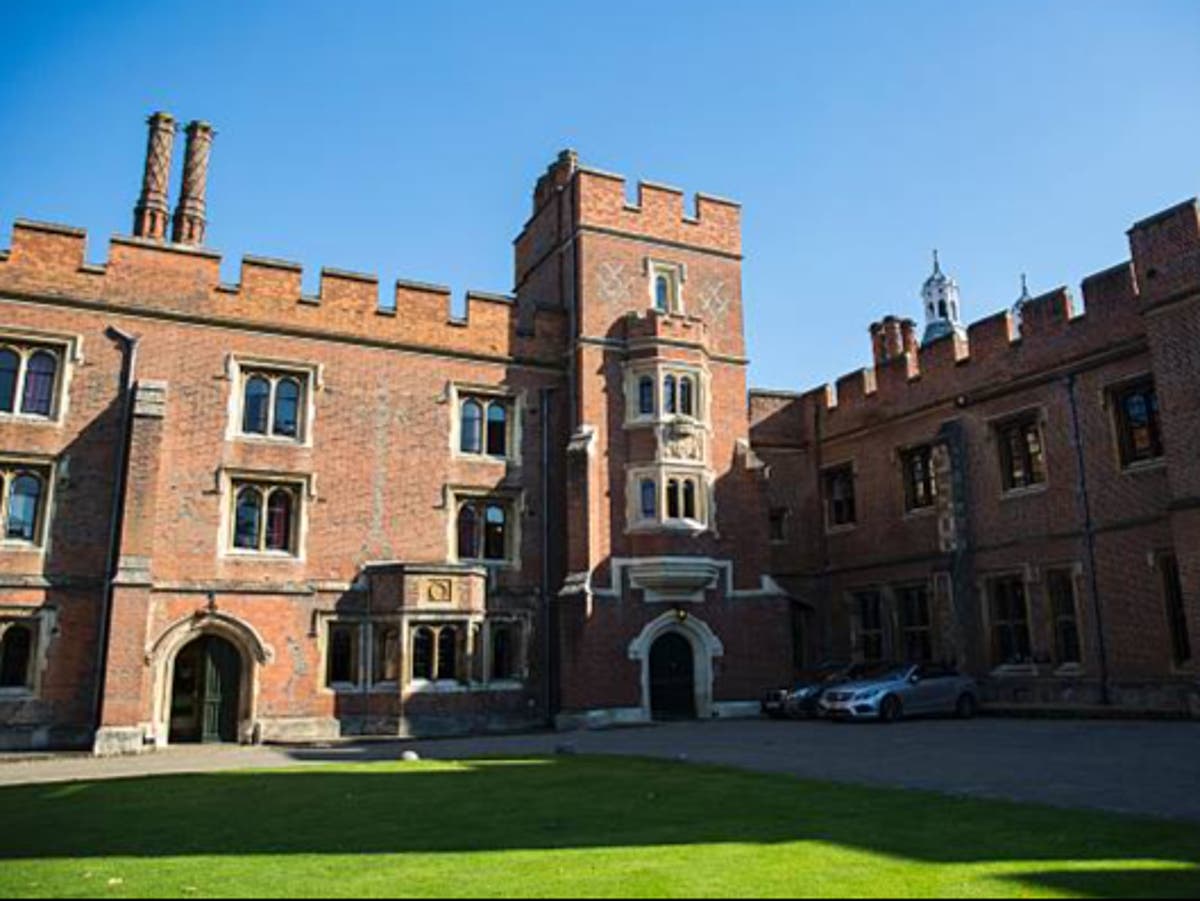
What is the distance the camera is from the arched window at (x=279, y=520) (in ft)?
66.7

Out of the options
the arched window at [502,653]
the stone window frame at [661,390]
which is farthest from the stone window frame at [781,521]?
the arched window at [502,653]

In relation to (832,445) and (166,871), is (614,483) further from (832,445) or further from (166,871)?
(166,871)

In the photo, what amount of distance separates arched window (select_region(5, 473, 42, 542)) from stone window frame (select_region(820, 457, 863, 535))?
19382mm

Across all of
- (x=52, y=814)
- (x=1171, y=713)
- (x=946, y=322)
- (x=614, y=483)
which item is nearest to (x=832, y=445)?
(x=614, y=483)

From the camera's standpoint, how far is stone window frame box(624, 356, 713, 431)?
75.0ft

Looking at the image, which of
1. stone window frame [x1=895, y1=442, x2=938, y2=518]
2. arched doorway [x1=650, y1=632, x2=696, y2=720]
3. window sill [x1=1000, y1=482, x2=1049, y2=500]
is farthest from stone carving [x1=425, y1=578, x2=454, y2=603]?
window sill [x1=1000, y1=482, x2=1049, y2=500]

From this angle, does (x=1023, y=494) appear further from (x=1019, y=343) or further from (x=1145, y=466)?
(x=1019, y=343)

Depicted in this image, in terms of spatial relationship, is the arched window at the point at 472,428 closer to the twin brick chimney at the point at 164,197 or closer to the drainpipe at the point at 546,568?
the drainpipe at the point at 546,568

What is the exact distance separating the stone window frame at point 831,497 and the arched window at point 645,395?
6966mm

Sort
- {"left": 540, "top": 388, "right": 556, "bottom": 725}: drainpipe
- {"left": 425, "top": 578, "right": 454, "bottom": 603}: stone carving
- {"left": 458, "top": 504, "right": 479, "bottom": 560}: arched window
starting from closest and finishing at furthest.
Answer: {"left": 425, "top": 578, "right": 454, "bottom": 603}: stone carving < {"left": 540, "top": 388, "right": 556, "bottom": 725}: drainpipe < {"left": 458, "top": 504, "right": 479, "bottom": 560}: arched window

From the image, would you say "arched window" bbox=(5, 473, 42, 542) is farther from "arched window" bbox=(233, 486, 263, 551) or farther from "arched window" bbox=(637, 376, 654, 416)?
"arched window" bbox=(637, 376, 654, 416)

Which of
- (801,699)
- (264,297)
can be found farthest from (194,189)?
(801,699)

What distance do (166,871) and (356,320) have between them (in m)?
17.2

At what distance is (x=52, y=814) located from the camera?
28.9 feet
